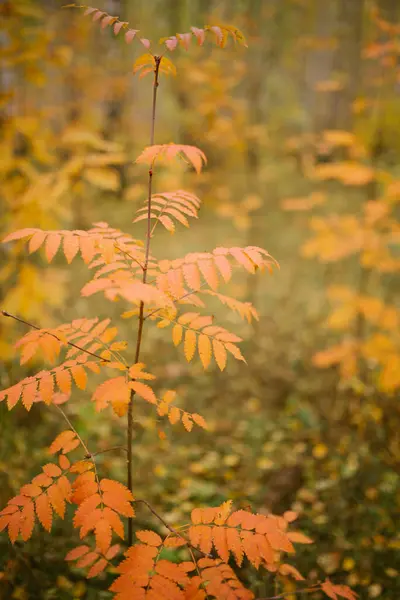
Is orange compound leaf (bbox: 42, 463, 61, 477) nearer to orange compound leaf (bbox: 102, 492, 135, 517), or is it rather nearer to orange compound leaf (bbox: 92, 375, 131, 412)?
orange compound leaf (bbox: 102, 492, 135, 517)

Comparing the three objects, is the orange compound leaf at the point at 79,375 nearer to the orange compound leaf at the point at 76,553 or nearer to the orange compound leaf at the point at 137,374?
the orange compound leaf at the point at 137,374

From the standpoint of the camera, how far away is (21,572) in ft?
8.79

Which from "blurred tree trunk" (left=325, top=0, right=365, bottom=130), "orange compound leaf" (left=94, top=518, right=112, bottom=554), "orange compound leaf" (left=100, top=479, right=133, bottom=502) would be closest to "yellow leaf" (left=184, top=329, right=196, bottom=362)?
"orange compound leaf" (left=100, top=479, right=133, bottom=502)

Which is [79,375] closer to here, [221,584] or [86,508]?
[86,508]

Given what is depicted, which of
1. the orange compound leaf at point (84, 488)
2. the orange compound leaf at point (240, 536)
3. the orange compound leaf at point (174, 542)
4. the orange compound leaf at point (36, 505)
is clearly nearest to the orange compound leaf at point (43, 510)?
the orange compound leaf at point (36, 505)

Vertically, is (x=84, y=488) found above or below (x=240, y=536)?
above

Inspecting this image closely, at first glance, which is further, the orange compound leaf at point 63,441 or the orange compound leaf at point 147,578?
the orange compound leaf at point 63,441

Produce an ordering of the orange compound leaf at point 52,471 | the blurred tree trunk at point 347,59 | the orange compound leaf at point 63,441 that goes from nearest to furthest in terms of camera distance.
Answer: the orange compound leaf at point 52,471
the orange compound leaf at point 63,441
the blurred tree trunk at point 347,59

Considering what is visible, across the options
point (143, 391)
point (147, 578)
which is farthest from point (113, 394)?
point (147, 578)

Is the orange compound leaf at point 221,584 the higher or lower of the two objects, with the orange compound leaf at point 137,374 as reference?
lower

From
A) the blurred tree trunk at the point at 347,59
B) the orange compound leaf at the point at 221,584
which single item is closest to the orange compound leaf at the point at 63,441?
the orange compound leaf at the point at 221,584

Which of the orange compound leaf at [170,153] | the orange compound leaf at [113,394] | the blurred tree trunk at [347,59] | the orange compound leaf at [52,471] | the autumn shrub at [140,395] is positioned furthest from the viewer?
the blurred tree trunk at [347,59]

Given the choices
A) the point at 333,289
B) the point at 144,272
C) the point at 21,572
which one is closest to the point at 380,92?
the point at 333,289

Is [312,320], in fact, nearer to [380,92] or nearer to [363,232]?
[363,232]
